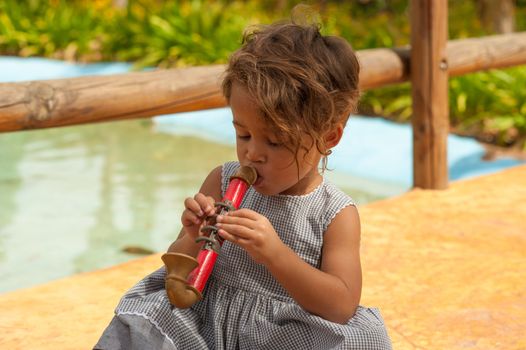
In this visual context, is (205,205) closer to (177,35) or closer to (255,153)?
(255,153)

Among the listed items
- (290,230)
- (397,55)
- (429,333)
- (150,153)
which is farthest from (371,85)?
(150,153)

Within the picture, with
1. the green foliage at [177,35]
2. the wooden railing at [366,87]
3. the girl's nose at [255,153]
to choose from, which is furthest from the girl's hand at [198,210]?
the green foliage at [177,35]

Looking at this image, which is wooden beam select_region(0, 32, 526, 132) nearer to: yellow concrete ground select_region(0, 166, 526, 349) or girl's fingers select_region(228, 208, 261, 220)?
yellow concrete ground select_region(0, 166, 526, 349)

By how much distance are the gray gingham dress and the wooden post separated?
7.50ft

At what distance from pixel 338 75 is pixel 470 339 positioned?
0.97 meters

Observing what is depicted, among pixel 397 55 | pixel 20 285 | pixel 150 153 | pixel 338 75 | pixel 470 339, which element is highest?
pixel 338 75

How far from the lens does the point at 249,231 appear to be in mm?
1726

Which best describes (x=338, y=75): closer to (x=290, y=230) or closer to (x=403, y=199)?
(x=290, y=230)

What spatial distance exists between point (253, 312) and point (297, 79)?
52 centimetres

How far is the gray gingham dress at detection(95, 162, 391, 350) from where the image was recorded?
191 centimetres

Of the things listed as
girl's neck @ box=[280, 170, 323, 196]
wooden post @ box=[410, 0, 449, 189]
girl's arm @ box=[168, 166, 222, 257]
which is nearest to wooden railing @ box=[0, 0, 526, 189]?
wooden post @ box=[410, 0, 449, 189]

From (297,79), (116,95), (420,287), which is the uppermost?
(297,79)

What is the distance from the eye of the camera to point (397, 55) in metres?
4.25

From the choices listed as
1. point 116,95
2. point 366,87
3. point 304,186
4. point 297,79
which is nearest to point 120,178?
point 366,87
